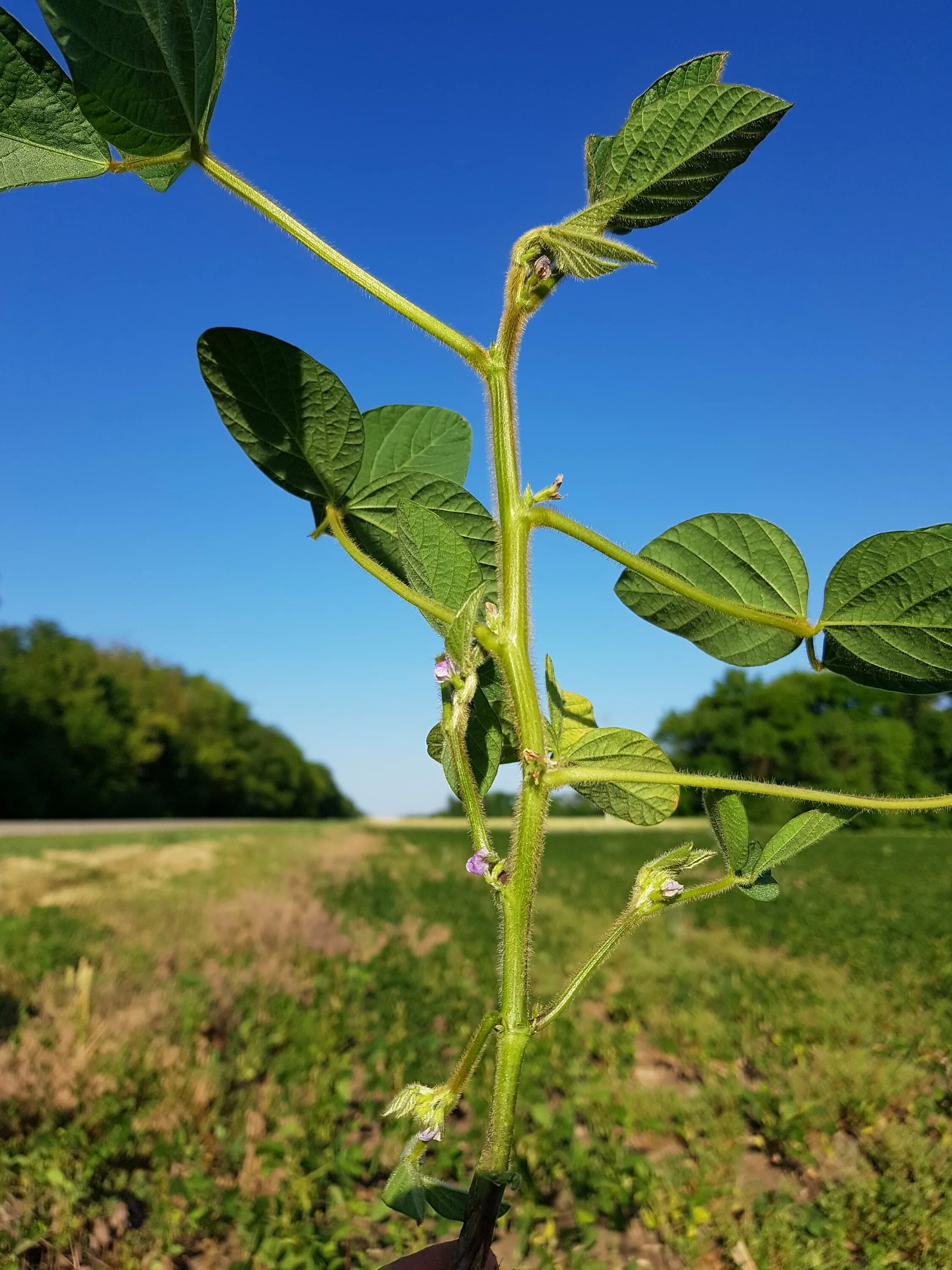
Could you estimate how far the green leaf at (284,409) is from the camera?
0.40m

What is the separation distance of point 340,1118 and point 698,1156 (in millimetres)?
1218

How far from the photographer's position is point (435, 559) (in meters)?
0.39

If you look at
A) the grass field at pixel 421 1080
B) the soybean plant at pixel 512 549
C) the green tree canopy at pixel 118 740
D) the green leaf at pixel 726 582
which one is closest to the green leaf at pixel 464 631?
the soybean plant at pixel 512 549

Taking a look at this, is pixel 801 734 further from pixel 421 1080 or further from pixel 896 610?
pixel 896 610

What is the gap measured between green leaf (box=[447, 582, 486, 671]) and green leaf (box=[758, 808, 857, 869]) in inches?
8.6

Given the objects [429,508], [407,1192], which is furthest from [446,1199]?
[429,508]

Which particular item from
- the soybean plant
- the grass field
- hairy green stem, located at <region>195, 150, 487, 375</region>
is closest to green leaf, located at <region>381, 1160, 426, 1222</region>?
the soybean plant

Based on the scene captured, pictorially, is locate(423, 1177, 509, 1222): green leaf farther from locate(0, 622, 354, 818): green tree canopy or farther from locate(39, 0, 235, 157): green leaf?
locate(0, 622, 354, 818): green tree canopy

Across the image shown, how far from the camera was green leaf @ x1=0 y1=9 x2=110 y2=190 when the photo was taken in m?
0.33

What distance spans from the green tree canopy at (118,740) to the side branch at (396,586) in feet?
78.5

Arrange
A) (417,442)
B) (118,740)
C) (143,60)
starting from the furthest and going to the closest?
(118,740)
(417,442)
(143,60)

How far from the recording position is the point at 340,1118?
9.14 ft

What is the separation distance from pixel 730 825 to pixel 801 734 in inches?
1166

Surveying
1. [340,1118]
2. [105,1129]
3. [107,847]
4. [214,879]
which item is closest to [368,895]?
[214,879]
